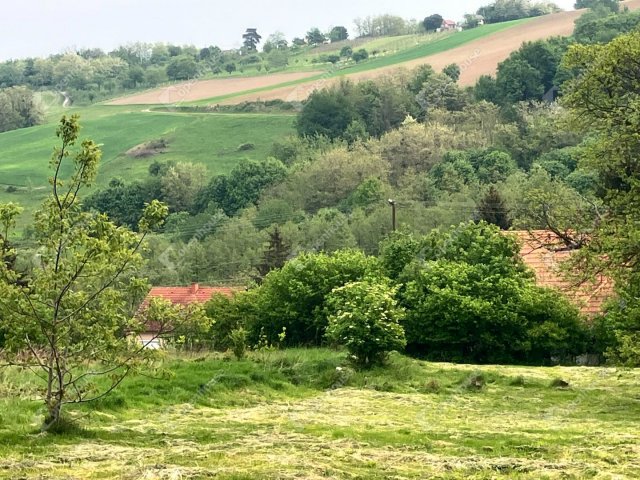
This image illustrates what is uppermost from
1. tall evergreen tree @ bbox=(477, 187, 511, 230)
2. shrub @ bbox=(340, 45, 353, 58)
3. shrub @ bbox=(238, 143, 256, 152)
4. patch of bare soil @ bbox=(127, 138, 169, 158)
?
shrub @ bbox=(340, 45, 353, 58)

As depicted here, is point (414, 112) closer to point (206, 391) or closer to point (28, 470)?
point (206, 391)

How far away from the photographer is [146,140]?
114m

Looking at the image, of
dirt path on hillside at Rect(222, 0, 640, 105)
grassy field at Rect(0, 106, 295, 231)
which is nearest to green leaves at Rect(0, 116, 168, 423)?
grassy field at Rect(0, 106, 295, 231)

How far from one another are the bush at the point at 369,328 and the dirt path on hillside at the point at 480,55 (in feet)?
309

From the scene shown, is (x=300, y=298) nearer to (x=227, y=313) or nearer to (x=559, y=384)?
(x=227, y=313)

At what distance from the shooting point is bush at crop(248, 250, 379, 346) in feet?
99.9

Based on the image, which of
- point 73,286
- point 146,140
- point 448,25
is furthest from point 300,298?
point 448,25

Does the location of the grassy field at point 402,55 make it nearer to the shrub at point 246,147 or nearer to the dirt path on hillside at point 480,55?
the dirt path on hillside at point 480,55

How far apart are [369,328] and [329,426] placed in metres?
8.56

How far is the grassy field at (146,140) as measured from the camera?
102875 mm

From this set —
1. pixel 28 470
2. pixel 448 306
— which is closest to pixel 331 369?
pixel 448 306

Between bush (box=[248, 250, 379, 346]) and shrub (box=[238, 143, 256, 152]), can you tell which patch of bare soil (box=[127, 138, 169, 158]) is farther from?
bush (box=[248, 250, 379, 346])

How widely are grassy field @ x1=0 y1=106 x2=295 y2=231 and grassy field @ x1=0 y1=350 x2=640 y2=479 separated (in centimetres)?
8109

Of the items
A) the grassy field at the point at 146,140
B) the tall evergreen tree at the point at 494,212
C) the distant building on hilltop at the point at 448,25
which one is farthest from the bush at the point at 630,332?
the distant building on hilltop at the point at 448,25
